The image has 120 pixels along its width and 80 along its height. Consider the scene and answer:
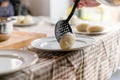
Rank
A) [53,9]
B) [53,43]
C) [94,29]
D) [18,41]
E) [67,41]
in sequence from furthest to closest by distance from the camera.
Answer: [53,9]
[94,29]
[18,41]
[53,43]
[67,41]

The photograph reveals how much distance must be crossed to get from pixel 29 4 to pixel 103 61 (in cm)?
212

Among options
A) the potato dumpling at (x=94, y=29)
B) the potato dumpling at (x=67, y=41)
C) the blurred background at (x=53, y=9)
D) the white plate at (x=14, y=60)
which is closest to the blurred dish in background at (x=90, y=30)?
the potato dumpling at (x=94, y=29)

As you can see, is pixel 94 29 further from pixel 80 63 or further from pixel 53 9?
pixel 53 9

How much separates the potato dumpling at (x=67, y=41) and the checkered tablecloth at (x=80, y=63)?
3 centimetres

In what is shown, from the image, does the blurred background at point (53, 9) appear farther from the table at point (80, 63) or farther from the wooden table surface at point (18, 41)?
the wooden table surface at point (18, 41)

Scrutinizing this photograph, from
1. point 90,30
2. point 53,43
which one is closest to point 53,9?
point 90,30

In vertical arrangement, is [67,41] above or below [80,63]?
above

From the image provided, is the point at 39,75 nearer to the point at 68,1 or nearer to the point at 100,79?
the point at 100,79

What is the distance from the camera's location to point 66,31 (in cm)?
103

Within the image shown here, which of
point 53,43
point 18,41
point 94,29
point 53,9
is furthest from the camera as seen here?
point 53,9

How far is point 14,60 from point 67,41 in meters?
0.22

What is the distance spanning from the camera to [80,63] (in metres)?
1.03

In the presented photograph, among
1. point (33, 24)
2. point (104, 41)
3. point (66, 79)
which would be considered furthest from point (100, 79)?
point (33, 24)

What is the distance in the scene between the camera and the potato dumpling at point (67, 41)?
3.07ft
